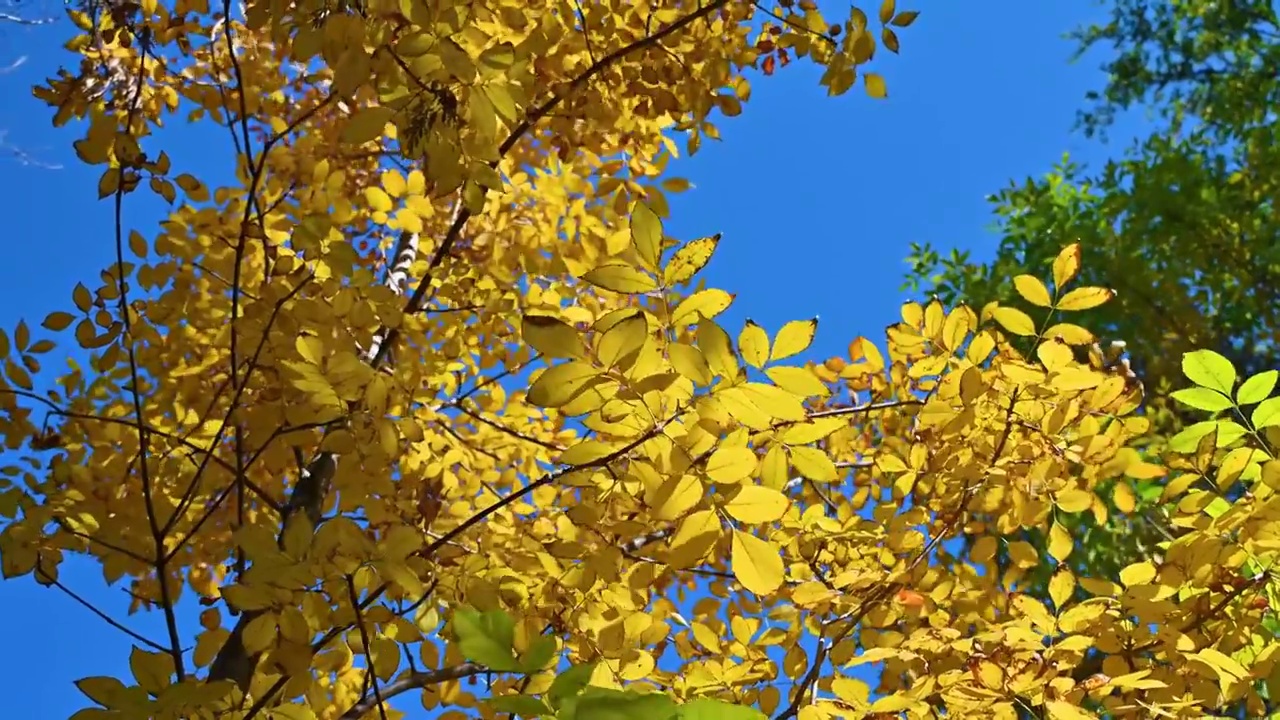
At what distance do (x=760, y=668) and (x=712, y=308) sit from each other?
0.95 m

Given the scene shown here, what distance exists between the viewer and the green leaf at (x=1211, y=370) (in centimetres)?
127

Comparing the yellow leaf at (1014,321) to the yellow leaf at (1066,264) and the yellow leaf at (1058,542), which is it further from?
the yellow leaf at (1058,542)

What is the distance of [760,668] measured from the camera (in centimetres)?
162

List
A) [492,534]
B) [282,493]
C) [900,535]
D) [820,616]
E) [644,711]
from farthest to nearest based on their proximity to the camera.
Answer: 1. [282,493]
2. [492,534]
3. [820,616]
4. [900,535]
5. [644,711]

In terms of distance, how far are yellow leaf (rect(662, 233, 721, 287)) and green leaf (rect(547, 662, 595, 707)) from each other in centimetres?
44

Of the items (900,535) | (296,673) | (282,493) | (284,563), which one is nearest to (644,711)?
(284,563)

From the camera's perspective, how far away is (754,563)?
959mm

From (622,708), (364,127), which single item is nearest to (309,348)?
(364,127)

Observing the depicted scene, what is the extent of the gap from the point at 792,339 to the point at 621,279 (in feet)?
0.75

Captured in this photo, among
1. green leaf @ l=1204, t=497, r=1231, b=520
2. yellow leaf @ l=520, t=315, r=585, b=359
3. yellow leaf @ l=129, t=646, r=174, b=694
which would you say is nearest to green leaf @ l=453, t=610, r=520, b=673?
yellow leaf @ l=520, t=315, r=585, b=359

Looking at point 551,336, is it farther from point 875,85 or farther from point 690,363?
point 875,85

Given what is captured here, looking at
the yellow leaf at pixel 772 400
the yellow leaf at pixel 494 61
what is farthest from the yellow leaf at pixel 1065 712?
the yellow leaf at pixel 494 61

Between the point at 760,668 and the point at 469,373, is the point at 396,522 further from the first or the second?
the point at 469,373

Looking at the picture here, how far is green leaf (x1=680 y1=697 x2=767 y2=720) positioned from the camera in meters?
0.55
